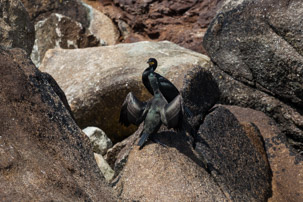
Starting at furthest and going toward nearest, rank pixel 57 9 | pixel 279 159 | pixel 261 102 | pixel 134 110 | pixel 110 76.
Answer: pixel 57 9, pixel 261 102, pixel 110 76, pixel 279 159, pixel 134 110

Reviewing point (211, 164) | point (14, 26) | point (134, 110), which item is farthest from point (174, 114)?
point (14, 26)

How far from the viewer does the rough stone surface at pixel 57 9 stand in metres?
10.5

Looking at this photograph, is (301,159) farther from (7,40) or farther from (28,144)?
(7,40)

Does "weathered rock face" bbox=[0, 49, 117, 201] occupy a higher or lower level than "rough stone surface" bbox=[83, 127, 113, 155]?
higher

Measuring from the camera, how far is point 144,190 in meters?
4.86

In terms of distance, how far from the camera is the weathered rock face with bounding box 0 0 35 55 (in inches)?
298

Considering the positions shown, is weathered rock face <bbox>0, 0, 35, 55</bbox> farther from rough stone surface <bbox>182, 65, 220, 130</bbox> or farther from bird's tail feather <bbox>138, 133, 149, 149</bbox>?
bird's tail feather <bbox>138, 133, 149, 149</bbox>

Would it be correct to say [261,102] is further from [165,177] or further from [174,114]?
[165,177]

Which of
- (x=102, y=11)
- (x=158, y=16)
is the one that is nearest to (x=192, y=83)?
(x=158, y=16)

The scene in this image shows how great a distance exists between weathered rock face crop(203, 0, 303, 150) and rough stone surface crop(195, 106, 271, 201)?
1041 millimetres

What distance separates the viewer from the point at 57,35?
9.62m

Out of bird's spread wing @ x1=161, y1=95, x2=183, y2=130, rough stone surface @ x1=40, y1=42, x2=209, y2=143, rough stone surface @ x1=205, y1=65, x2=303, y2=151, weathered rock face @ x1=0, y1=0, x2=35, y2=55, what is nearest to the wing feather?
bird's spread wing @ x1=161, y1=95, x2=183, y2=130

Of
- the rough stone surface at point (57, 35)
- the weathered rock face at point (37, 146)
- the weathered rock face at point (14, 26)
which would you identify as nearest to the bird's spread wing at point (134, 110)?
the weathered rock face at point (37, 146)

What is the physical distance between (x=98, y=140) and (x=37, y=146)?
2.96 meters
